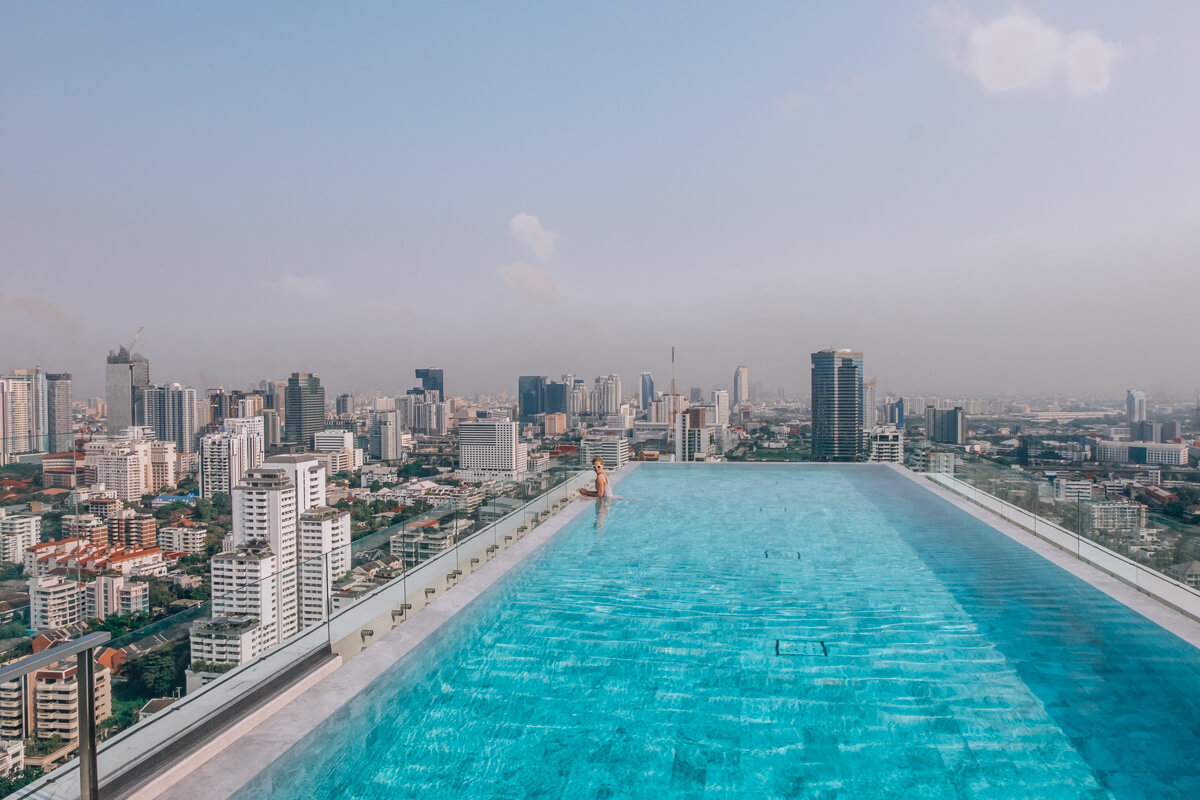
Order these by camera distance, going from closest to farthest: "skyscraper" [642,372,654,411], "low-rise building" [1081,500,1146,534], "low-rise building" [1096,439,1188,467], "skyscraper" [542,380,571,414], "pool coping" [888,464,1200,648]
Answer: "pool coping" [888,464,1200,648]
"low-rise building" [1081,500,1146,534]
"low-rise building" [1096,439,1188,467]
"skyscraper" [542,380,571,414]
"skyscraper" [642,372,654,411]

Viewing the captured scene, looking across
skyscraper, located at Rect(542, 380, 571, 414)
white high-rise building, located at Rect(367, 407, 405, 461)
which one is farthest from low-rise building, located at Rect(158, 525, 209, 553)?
skyscraper, located at Rect(542, 380, 571, 414)

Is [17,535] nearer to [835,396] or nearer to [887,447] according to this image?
[887,447]

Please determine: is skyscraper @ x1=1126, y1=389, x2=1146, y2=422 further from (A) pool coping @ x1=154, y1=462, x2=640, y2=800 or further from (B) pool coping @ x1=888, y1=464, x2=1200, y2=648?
(A) pool coping @ x1=154, y1=462, x2=640, y2=800

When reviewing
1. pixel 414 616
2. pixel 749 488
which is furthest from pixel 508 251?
pixel 414 616

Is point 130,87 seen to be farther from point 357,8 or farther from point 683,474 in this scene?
point 683,474

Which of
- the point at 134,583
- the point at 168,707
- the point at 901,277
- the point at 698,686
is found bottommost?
→ the point at 134,583

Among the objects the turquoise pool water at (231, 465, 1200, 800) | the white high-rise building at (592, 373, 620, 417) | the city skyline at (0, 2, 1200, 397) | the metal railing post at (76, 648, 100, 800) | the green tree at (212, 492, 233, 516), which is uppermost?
the city skyline at (0, 2, 1200, 397)
